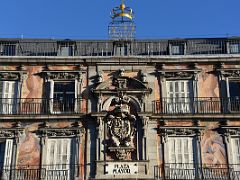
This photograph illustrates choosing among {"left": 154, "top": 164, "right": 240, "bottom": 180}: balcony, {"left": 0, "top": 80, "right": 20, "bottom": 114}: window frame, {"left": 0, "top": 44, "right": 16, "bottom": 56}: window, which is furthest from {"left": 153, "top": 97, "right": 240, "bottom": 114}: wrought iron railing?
{"left": 0, "top": 44, "right": 16, "bottom": 56}: window

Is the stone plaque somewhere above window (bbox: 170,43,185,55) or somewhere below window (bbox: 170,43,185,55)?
below

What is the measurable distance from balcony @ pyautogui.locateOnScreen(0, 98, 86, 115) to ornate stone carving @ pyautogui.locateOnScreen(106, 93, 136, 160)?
1.75m

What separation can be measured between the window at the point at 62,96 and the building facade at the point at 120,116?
5cm

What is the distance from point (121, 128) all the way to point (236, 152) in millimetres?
6100

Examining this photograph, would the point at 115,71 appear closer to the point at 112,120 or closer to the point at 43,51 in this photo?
the point at 112,120

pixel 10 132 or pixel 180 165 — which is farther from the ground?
pixel 10 132

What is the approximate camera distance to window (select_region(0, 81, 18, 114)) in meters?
27.9

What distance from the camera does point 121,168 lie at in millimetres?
26078

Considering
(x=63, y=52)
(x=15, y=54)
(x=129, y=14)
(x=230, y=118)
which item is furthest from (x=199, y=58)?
(x=15, y=54)

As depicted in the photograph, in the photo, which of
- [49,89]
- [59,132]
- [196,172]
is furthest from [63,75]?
[196,172]

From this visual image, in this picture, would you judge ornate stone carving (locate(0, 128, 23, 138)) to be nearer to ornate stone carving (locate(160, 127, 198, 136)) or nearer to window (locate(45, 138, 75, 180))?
window (locate(45, 138, 75, 180))

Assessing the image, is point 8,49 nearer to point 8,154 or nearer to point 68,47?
point 68,47

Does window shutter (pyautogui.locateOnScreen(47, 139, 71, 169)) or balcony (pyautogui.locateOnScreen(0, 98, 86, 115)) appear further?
balcony (pyautogui.locateOnScreen(0, 98, 86, 115))

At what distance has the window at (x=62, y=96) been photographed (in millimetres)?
27922
